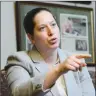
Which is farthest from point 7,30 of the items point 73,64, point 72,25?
point 73,64

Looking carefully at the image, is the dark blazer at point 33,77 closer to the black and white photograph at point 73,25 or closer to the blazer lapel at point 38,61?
the blazer lapel at point 38,61

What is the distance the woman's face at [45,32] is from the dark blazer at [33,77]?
0.26 feet

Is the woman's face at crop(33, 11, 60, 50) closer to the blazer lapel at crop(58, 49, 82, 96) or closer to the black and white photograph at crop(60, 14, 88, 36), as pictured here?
the blazer lapel at crop(58, 49, 82, 96)

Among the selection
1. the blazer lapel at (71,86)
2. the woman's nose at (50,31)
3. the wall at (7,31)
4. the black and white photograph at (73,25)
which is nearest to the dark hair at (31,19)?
the woman's nose at (50,31)

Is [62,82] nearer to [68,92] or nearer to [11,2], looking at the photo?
[68,92]

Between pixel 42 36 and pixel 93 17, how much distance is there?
4.23ft

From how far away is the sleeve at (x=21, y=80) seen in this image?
3.24ft

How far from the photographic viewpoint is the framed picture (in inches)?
81.0

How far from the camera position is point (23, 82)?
1048mm

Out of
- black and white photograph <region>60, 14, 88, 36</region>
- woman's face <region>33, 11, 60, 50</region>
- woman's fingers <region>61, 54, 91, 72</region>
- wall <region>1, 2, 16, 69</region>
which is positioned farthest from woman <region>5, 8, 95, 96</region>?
black and white photograph <region>60, 14, 88, 36</region>

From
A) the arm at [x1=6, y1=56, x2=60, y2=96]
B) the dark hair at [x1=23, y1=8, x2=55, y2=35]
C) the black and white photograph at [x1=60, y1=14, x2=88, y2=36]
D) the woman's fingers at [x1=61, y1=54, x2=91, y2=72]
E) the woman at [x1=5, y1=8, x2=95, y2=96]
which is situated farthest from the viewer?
the black and white photograph at [x1=60, y1=14, x2=88, y2=36]

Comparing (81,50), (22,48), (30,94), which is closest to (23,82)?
(30,94)

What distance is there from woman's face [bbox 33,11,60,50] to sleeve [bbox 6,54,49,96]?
0.15 meters

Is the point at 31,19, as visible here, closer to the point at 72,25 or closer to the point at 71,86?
the point at 71,86
